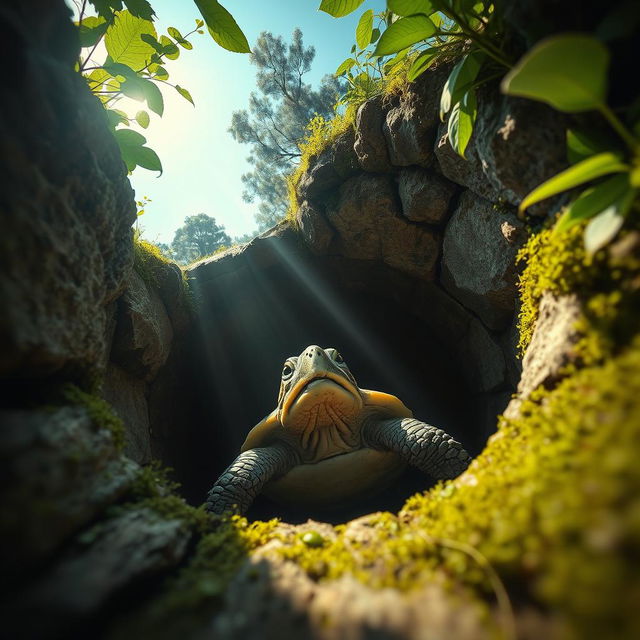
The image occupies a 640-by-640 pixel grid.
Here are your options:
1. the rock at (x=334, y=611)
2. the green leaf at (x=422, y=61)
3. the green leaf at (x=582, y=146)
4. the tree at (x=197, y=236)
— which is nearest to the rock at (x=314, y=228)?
the green leaf at (x=422, y=61)

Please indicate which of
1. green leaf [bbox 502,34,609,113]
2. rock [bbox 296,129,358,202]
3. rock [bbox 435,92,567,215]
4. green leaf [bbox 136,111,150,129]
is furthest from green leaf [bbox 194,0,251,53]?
rock [bbox 296,129,358,202]

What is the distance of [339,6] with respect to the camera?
1889mm

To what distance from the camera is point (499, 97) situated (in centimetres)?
160

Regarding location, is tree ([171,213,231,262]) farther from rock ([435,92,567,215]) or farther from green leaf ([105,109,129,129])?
rock ([435,92,567,215])

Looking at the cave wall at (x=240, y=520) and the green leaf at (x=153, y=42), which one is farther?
the green leaf at (x=153, y=42)

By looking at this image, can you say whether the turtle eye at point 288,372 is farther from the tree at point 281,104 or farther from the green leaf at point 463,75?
the tree at point 281,104

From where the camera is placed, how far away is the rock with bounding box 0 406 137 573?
0.79m

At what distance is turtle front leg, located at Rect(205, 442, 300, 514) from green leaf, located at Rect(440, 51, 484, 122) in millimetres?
2825

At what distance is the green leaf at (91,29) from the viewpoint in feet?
6.19

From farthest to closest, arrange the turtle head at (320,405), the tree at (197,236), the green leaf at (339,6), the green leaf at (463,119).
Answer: the tree at (197,236) → the turtle head at (320,405) → the green leaf at (339,6) → the green leaf at (463,119)

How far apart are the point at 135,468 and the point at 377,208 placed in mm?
3399

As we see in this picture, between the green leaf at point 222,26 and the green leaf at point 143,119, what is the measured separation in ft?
2.52

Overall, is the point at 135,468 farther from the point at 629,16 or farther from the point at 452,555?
the point at 629,16

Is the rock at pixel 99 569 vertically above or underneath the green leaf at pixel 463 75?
underneath
